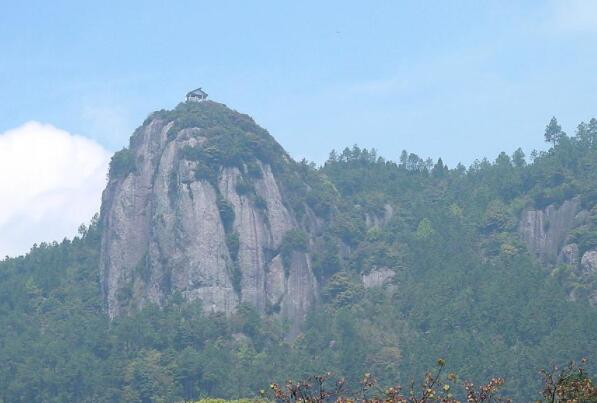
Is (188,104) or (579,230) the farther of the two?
(188,104)

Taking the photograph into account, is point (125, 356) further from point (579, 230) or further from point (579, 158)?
point (579, 158)

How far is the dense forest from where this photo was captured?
126m

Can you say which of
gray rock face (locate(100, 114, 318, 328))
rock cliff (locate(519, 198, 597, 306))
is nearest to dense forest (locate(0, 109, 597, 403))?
rock cliff (locate(519, 198, 597, 306))

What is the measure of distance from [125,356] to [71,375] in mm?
6389

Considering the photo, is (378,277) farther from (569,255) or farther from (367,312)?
(569,255)

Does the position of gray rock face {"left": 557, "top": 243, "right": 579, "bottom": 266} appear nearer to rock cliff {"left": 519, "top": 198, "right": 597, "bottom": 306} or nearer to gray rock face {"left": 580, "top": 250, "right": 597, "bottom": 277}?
rock cliff {"left": 519, "top": 198, "right": 597, "bottom": 306}

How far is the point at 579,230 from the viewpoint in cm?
14425

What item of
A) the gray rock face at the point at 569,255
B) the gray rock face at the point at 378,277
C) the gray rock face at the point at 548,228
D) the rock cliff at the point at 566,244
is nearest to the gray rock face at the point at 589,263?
the rock cliff at the point at 566,244

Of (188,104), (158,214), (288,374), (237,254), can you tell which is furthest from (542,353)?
(188,104)

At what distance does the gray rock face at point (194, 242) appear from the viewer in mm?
146000

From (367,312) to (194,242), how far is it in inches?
887

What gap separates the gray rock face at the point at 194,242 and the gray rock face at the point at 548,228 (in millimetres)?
28324

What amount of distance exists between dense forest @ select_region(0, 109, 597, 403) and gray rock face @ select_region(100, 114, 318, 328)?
2989 millimetres

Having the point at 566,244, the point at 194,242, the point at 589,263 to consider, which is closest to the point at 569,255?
the point at 566,244
